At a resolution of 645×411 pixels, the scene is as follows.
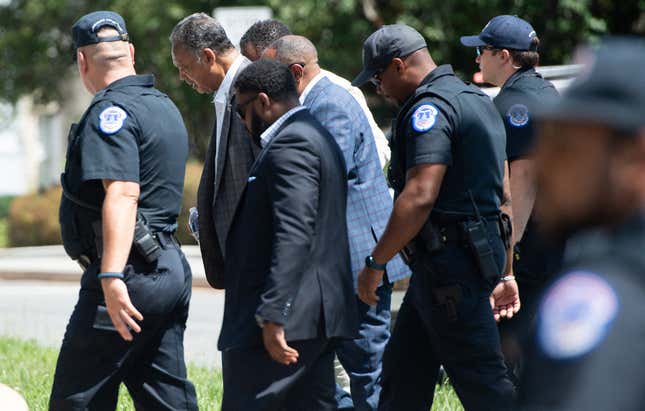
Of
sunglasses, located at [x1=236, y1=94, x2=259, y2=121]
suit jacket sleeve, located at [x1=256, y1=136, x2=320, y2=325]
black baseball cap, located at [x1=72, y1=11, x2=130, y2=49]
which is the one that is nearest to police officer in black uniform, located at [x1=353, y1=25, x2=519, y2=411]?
suit jacket sleeve, located at [x1=256, y1=136, x2=320, y2=325]

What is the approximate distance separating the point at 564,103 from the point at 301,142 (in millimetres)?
2095

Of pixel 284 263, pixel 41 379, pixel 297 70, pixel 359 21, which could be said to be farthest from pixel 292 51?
pixel 359 21

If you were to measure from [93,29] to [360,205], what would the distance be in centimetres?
140

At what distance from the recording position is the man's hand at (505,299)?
4699 mm

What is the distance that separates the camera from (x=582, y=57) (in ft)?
5.76

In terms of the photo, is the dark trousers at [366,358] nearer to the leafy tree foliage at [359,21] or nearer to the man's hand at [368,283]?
the man's hand at [368,283]

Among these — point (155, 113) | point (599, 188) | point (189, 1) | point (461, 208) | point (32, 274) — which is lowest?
point (32, 274)

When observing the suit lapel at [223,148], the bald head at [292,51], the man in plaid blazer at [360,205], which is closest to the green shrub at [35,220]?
the bald head at [292,51]

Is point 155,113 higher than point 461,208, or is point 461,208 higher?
point 155,113

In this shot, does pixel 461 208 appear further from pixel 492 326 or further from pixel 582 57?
pixel 582 57

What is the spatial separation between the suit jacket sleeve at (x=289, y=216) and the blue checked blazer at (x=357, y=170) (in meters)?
1.19

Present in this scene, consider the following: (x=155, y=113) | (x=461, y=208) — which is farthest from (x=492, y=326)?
(x=155, y=113)

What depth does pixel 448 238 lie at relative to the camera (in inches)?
165

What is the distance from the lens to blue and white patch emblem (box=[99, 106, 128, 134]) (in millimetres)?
4074
